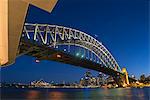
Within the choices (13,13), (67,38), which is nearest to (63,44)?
(67,38)

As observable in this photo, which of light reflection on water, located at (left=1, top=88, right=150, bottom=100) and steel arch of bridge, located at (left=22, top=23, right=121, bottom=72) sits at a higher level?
steel arch of bridge, located at (left=22, top=23, right=121, bottom=72)

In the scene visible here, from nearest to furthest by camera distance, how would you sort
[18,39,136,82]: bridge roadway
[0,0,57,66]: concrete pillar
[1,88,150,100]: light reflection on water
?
[0,0,57,66]: concrete pillar → [18,39,136,82]: bridge roadway → [1,88,150,100]: light reflection on water

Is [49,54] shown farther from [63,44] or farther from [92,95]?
[92,95]

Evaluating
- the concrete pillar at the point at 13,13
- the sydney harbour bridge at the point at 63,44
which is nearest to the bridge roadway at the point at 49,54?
the sydney harbour bridge at the point at 63,44

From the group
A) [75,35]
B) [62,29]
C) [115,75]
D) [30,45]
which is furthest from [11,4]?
[115,75]

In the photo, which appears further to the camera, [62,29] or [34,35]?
[62,29]

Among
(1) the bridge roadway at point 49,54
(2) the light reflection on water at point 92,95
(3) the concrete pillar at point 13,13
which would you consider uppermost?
(1) the bridge roadway at point 49,54

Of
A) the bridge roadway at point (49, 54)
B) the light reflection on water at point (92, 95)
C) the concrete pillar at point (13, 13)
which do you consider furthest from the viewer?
the light reflection on water at point (92, 95)

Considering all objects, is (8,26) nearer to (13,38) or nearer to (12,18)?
(12,18)

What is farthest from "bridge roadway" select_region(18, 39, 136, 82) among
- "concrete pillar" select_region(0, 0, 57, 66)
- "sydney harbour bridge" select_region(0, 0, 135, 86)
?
"concrete pillar" select_region(0, 0, 57, 66)

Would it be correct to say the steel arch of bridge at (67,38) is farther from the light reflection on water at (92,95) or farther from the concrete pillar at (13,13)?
the concrete pillar at (13,13)

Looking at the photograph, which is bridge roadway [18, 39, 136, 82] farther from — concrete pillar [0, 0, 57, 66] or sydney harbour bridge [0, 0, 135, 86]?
concrete pillar [0, 0, 57, 66]
